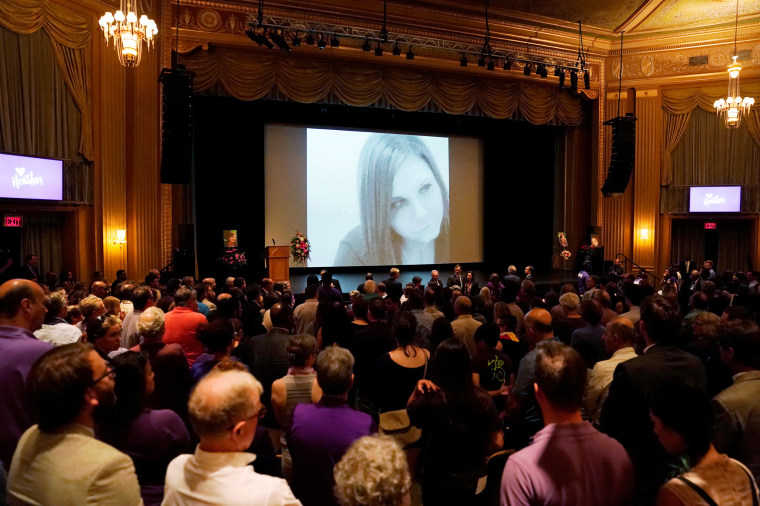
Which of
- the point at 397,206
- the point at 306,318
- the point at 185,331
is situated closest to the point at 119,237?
the point at 306,318

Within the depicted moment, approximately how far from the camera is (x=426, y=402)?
2309 millimetres

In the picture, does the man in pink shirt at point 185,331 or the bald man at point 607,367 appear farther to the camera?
the man in pink shirt at point 185,331

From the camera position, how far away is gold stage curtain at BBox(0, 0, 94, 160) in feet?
27.9

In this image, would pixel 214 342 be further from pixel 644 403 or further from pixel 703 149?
pixel 703 149

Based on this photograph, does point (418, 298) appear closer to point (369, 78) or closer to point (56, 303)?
point (56, 303)

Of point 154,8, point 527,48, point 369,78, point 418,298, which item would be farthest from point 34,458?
point 527,48

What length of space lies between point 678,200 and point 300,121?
993 cm

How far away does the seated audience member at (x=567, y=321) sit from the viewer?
4.50m

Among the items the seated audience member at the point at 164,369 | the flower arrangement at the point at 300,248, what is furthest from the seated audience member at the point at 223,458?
the flower arrangement at the point at 300,248

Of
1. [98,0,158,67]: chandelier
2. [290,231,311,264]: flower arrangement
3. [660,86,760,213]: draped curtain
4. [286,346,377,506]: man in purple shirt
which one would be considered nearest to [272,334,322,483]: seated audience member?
[286,346,377,506]: man in purple shirt

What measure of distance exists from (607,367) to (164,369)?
7.67 ft

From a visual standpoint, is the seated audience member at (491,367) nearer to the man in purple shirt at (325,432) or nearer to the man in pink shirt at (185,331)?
the man in purple shirt at (325,432)

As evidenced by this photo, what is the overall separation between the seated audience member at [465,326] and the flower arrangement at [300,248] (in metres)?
8.61

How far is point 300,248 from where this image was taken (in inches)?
507
